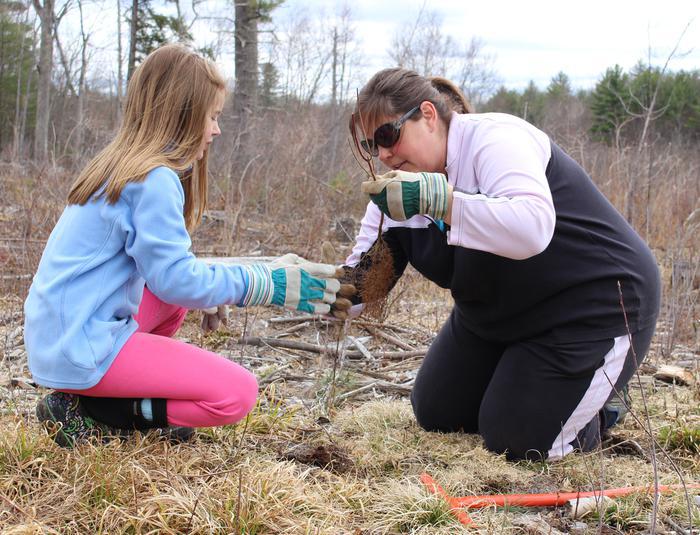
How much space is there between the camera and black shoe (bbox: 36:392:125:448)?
2377mm

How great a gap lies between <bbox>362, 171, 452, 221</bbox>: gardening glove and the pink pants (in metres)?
0.81

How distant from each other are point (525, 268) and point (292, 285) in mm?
881

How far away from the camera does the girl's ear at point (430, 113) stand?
2527mm

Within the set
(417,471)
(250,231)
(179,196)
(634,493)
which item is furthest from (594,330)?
(250,231)

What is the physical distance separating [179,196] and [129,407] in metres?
0.75

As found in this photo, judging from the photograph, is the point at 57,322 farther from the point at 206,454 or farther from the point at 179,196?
the point at 206,454

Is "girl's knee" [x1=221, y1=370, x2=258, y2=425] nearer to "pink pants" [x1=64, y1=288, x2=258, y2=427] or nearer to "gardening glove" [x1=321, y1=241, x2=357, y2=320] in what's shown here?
"pink pants" [x1=64, y1=288, x2=258, y2=427]

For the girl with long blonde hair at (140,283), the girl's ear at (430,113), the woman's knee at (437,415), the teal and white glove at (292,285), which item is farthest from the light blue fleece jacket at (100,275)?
the woman's knee at (437,415)

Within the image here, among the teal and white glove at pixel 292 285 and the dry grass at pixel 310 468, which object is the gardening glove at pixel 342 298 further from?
the dry grass at pixel 310 468

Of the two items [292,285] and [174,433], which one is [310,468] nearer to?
[174,433]

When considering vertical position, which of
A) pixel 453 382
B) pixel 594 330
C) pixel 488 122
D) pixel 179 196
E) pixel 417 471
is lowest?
pixel 417 471

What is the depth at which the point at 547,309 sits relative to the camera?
2.70 meters

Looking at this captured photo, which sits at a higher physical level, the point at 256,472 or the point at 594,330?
the point at 594,330

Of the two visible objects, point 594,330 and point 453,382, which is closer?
point 594,330
